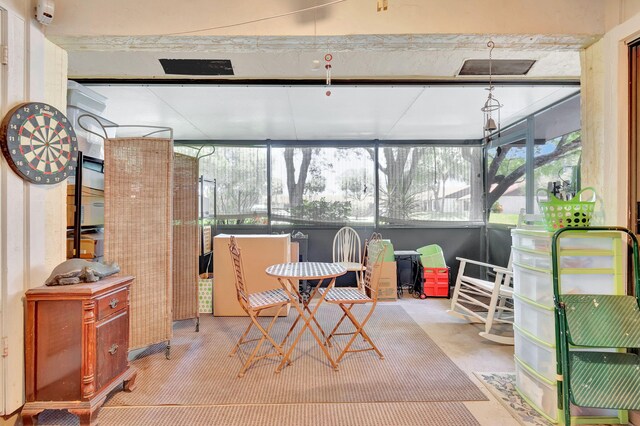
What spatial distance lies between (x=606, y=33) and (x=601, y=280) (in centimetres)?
167

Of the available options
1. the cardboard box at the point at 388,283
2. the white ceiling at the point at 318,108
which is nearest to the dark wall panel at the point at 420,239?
the cardboard box at the point at 388,283

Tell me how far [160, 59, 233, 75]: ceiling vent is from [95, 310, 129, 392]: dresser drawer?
79.9 inches

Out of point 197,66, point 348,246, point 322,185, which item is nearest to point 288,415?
point 197,66

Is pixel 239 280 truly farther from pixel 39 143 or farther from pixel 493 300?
pixel 493 300

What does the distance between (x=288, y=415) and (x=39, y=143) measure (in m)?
2.37

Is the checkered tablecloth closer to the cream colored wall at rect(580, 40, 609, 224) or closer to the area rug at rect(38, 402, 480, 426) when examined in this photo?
the area rug at rect(38, 402, 480, 426)

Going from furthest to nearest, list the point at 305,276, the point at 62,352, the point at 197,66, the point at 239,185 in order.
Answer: the point at 239,185 < the point at 197,66 < the point at 305,276 < the point at 62,352

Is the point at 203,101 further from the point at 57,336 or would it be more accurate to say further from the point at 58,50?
the point at 57,336

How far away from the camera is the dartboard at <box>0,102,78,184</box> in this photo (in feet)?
6.11

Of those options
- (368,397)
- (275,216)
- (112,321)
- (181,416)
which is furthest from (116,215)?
(275,216)

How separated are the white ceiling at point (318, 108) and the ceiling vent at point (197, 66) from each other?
299 millimetres

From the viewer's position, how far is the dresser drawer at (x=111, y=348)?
1.91 meters

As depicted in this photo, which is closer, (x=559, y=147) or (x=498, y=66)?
(x=498, y=66)

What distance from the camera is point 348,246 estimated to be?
15.9 ft
